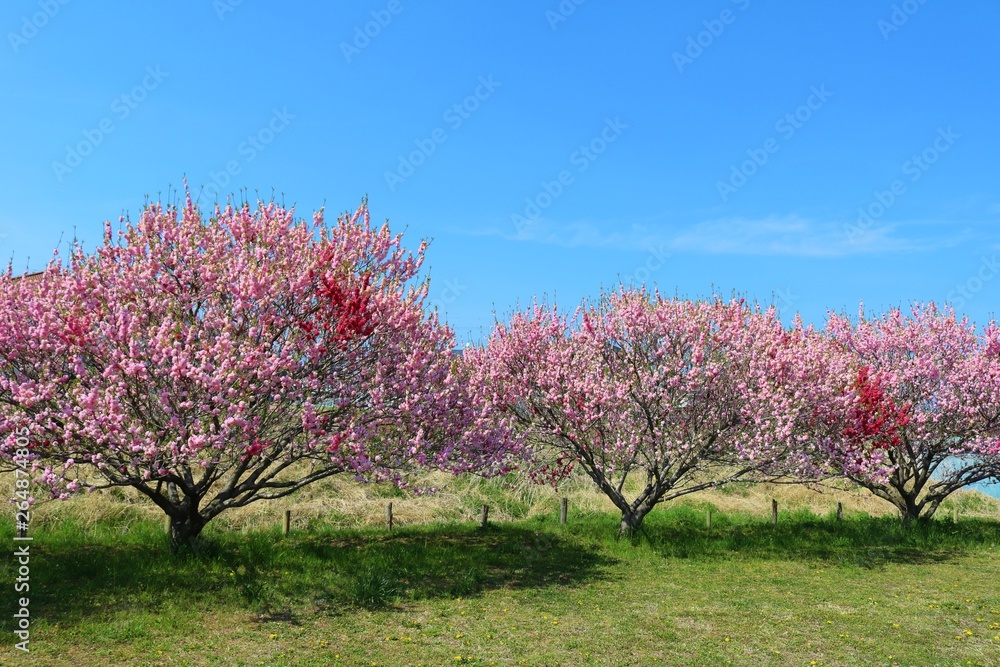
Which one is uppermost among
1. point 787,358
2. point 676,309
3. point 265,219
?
point 265,219

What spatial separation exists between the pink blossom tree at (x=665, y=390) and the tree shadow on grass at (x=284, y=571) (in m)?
3.30

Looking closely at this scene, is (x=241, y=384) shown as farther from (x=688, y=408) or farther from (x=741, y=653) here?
(x=688, y=408)

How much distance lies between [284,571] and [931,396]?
2236 cm

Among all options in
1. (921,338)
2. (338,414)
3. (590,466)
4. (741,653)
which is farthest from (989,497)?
(338,414)

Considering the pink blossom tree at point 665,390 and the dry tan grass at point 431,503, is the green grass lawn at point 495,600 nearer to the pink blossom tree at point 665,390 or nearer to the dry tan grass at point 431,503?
the dry tan grass at point 431,503

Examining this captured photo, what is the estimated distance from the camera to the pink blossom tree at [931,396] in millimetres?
24078

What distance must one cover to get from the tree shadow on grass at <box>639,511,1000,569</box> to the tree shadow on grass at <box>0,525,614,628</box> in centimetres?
325

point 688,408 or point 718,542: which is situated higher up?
point 688,408

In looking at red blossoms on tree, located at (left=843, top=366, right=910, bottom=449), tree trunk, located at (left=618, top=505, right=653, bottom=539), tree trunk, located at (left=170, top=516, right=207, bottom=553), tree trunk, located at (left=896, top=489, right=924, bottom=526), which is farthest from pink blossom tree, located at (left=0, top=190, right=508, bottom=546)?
tree trunk, located at (left=896, top=489, right=924, bottom=526)

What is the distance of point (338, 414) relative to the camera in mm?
15477

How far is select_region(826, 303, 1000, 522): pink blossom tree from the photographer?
24.1 m

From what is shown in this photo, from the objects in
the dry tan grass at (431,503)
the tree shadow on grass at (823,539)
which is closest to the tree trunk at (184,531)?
the dry tan grass at (431,503)

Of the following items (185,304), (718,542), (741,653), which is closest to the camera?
(741,653)

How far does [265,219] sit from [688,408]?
12035mm
